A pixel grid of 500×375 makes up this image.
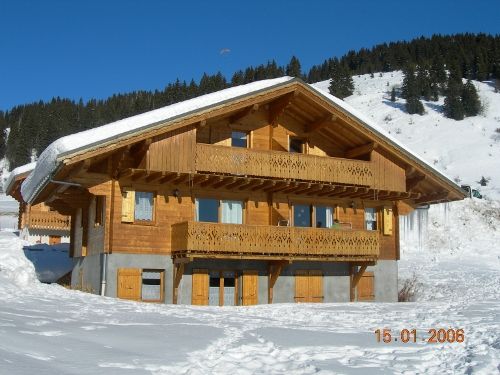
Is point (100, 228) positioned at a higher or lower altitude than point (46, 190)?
lower

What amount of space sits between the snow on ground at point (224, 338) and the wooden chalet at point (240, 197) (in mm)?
3043

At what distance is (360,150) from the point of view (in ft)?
83.5

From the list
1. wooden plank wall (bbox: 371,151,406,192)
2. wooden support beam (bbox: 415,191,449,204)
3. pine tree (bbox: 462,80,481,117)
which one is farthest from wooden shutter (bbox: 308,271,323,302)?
pine tree (bbox: 462,80,481,117)

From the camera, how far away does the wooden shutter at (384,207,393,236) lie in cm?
2603

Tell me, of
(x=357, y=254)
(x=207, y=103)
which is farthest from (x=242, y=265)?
(x=207, y=103)

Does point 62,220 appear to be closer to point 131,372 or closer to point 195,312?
point 195,312

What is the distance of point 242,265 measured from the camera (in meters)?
23.0

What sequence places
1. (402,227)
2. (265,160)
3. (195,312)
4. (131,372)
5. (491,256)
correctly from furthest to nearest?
1. (402,227)
2. (491,256)
3. (265,160)
4. (195,312)
5. (131,372)

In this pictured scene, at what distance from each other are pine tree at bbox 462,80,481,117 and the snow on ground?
58033 mm

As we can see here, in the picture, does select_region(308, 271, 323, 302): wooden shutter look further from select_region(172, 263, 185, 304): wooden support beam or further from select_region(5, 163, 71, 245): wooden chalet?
select_region(5, 163, 71, 245): wooden chalet

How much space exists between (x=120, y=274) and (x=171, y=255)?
194 centimetres

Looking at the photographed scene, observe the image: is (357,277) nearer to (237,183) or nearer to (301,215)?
(301,215)

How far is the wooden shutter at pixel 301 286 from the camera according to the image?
23734 mm

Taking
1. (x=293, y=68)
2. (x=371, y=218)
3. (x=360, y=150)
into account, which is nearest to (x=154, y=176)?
(x=360, y=150)
